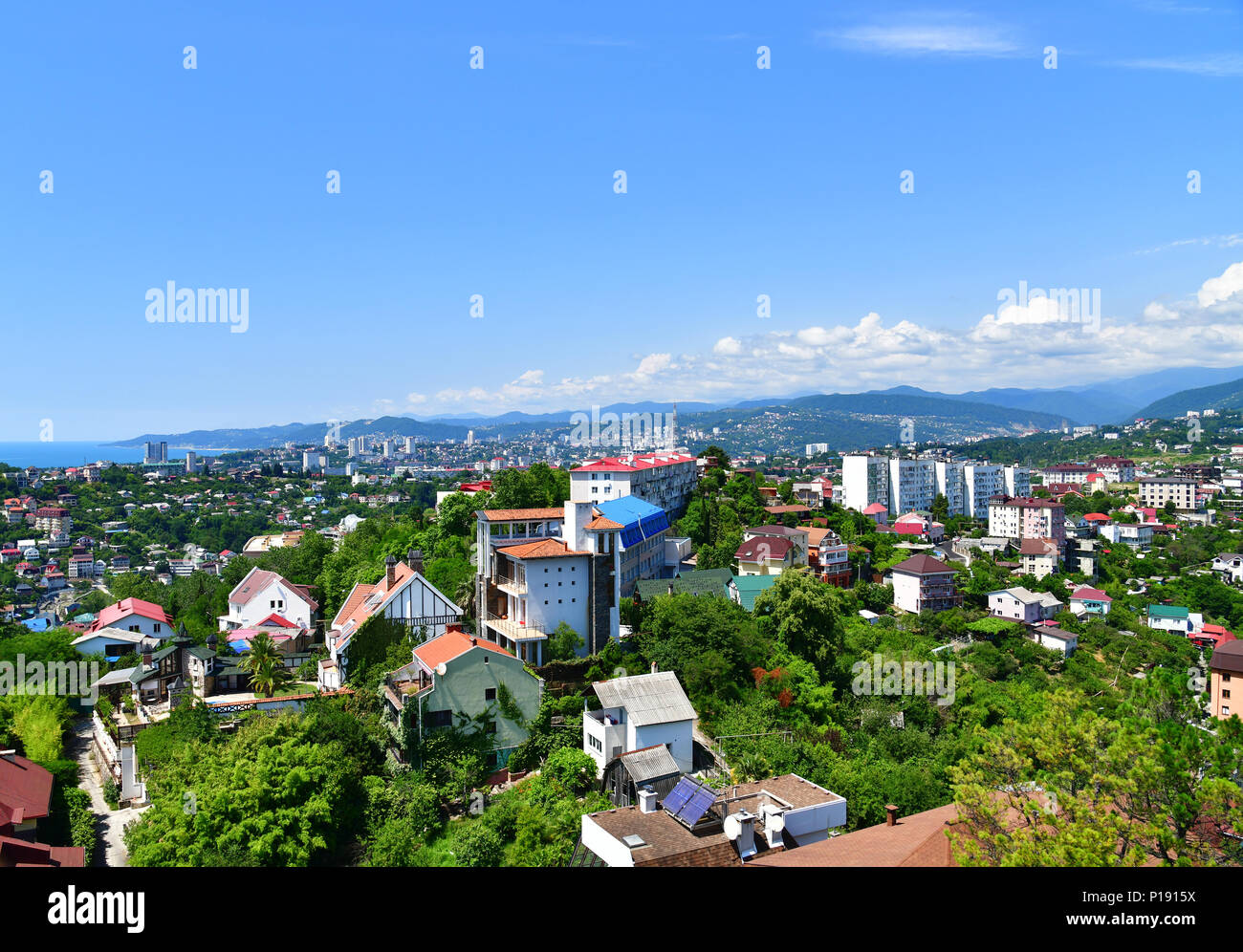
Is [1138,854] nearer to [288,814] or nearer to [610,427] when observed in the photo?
[288,814]

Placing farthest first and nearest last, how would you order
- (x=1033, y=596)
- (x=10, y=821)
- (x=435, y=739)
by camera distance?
1. (x=1033, y=596)
2. (x=435, y=739)
3. (x=10, y=821)

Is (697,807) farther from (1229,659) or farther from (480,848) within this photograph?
(1229,659)

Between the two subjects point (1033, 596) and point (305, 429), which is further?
point (305, 429)

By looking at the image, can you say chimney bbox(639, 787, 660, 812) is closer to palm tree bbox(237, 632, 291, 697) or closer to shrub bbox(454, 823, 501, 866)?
shrub bbox(454, 823, 501, 866)

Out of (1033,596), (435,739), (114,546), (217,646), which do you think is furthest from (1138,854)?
(114,546)

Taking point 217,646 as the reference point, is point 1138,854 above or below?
above

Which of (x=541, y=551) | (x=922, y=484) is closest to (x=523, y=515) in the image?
(x=541, y=551)

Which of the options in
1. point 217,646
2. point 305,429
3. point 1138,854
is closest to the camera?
point 1138,854
